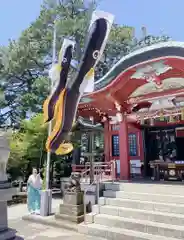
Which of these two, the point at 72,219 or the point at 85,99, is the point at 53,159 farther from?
the point at 72,219

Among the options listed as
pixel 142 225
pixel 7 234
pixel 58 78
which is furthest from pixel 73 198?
pixel 7 234

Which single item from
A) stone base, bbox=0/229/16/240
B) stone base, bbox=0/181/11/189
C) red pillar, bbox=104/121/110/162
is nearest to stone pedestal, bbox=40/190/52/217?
red pillar, bbox=104/121/110/162

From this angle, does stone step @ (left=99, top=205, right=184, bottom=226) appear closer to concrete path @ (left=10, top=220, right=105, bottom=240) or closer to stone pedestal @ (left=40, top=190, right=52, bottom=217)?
concrete path @ (left=10, top=220, right=105, bottom=240)

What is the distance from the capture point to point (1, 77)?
62.3ft

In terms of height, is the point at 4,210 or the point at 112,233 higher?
the point at 4,210

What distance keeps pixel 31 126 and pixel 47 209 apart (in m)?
5.91

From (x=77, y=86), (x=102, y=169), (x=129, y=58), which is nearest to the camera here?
(x=129, y=58)

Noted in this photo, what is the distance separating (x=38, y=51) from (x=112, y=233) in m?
16.0

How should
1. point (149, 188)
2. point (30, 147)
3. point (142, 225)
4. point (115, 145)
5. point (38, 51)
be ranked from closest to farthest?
point (142, 225) < point (149, 188) < point (115, 145) < point (30, 147) < point (38, 51)

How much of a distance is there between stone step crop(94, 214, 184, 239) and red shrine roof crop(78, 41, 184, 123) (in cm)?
409

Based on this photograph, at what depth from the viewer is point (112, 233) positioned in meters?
5.71

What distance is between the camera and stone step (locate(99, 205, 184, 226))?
5605 millimetres

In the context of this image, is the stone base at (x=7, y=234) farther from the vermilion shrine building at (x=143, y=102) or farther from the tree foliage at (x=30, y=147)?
the tree foliage at (x=30, y=147)

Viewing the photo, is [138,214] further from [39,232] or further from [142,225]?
[39,232]
